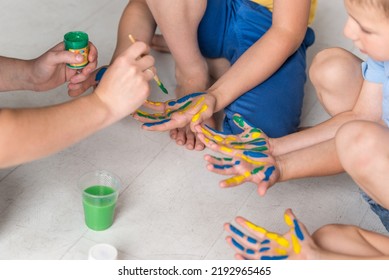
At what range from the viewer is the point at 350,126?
58.6 inches

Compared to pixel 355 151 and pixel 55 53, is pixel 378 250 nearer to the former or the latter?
pixel 355 151

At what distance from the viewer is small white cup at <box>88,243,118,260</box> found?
152 centimetres

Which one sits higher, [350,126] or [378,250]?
[350,126]

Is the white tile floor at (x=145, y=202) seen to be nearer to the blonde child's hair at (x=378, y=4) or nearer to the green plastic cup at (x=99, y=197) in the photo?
the green plastic cup at (x=99, y=197)

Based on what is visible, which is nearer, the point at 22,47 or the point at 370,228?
the point at 370,228

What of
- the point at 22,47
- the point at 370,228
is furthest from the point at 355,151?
the point at 22,47

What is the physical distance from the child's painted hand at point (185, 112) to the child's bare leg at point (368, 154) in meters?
0.43

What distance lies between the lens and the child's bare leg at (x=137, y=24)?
82.4 inches

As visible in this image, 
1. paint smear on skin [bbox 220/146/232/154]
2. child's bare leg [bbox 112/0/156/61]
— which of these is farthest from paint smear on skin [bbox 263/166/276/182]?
child's bare leg [bbox 112/0/156/61]

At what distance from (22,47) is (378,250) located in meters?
1.38

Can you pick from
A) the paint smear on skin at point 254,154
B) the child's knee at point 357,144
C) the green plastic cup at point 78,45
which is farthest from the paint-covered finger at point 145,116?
the child's knee at point 357,144

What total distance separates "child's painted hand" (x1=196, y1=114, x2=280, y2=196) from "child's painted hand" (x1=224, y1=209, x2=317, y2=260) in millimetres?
103

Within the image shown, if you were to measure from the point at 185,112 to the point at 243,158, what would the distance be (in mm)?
274
